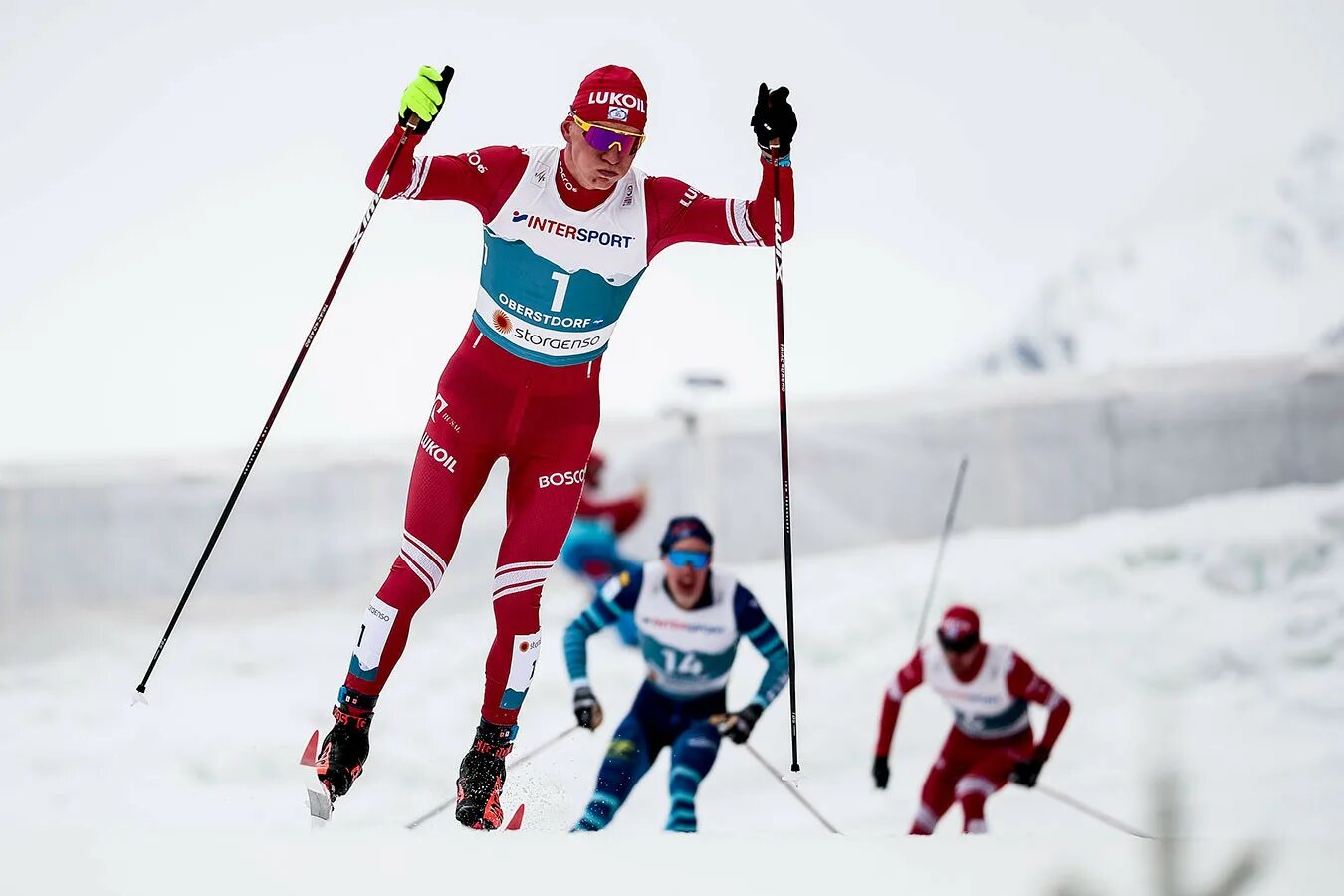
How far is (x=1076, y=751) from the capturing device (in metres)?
6.91

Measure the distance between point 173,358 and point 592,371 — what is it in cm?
682

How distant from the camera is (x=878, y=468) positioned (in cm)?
830

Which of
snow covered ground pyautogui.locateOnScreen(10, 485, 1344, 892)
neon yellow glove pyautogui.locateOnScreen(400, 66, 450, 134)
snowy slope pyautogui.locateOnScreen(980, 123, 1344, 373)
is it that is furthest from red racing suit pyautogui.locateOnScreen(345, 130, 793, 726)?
snowy slope pyautogui.locateOnScreen(980, 123, 1344, 373)

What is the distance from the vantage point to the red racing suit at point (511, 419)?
11.0 ft

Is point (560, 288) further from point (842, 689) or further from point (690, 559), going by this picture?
point (842, 689)

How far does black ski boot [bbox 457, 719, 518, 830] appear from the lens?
335cm

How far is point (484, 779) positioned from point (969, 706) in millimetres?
3134

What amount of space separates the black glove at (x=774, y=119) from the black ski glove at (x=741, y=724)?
7.56 feet

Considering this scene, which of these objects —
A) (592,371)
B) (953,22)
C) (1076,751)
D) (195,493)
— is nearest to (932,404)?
(1076,751)

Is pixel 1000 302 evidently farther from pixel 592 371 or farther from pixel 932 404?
pixel 592 371

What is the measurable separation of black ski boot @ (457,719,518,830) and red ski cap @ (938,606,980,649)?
2.75 meters

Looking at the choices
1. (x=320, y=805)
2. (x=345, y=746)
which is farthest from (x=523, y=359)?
(x=320, y=805)

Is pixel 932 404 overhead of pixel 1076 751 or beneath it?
overhead

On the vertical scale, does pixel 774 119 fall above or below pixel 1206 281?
below
